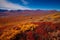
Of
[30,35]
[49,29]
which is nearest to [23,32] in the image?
[30,35]

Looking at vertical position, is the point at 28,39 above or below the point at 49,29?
below

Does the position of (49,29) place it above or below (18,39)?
above

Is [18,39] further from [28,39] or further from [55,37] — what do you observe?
[55,37]

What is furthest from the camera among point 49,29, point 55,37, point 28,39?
point 49,29

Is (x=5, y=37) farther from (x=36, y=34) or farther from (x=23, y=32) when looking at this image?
(x=36, y=34)

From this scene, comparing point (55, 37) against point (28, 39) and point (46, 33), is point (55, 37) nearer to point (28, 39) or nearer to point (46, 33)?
point (46, 33)

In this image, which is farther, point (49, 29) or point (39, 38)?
point (49, 29)

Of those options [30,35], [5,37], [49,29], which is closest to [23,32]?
[30,35]

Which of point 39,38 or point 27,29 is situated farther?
point 27,29

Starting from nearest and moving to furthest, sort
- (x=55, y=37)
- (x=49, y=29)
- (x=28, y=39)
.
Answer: (x=55, y=37) < (x=28, y=39) < (x=49, y=29)

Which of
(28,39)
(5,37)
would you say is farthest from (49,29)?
(5,37)
